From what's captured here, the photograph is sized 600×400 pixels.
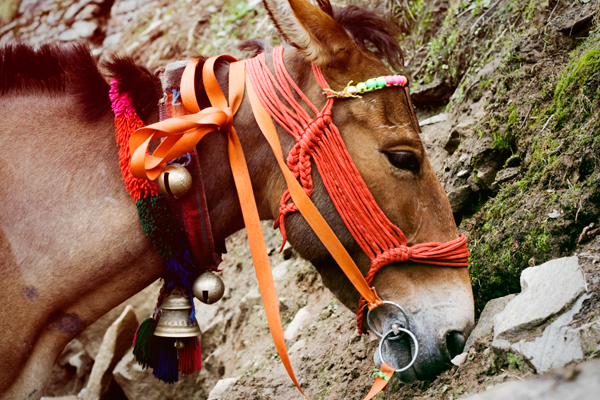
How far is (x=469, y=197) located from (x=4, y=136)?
7.95 ft

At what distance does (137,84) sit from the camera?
212 cm

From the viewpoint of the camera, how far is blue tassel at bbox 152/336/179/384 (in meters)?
2.15

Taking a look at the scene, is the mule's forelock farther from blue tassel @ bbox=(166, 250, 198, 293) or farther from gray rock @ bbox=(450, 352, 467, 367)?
gray rock @ bbox=(450, 352, 467, 367)

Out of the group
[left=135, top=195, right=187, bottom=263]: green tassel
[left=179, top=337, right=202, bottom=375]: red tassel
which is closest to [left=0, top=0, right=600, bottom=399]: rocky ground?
[left=179, top=337, right=202, bottom=375]: red tassel

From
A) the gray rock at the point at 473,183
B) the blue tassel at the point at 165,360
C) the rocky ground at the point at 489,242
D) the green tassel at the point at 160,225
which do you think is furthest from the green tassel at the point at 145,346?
the gray rock at the point at 473,183

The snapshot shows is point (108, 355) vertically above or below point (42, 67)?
below

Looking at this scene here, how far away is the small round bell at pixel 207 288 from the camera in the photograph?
2041mm

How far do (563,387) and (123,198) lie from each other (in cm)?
168

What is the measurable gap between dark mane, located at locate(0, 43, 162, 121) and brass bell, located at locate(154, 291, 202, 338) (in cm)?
84

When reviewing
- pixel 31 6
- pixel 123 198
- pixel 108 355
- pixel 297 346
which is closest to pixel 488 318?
pixel 297 346

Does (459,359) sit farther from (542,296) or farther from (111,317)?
(111,317)

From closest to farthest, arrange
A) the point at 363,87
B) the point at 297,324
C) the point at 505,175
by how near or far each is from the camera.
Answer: the point at 363,87 → the point at 505,175 → the point at 297,324

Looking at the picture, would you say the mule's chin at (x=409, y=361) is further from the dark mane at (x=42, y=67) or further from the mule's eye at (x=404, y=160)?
the dark mane at (x=42, y=67)

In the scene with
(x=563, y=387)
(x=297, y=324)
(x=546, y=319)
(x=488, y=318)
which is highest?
(x=563, y=387)
